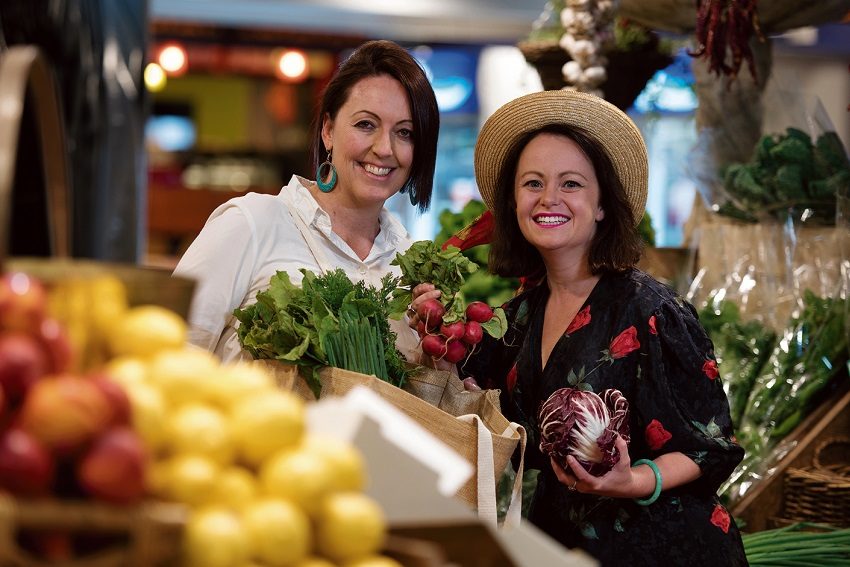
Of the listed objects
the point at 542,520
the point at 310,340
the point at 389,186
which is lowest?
the point at 542,520

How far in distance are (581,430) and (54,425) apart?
1.14m

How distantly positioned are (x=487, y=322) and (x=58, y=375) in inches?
50.8

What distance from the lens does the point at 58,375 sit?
0.94 metres

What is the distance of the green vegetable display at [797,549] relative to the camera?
2.78 meters

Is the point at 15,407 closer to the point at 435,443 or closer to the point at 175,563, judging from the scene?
the point at 175,563

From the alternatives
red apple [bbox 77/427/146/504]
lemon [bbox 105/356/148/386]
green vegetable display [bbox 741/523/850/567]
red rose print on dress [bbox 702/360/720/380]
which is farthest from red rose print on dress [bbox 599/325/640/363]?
red apple [bbox 77/427/146/504]

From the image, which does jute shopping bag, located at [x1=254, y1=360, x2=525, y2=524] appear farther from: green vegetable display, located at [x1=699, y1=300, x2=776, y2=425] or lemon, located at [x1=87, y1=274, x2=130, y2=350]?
green vegetable display, located at [x1=699, y1=300, x2=776, y2=425]

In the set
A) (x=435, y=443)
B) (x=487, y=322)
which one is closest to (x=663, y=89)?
(x=487, y=322)

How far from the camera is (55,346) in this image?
0.94 metres

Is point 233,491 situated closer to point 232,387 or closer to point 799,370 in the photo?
point 232,387

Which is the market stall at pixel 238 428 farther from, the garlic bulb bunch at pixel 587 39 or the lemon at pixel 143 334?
the garlic bulb bunch at pixel 587 39

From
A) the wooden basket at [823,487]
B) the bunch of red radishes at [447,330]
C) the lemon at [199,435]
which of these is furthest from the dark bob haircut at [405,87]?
the lemon at [199,435]

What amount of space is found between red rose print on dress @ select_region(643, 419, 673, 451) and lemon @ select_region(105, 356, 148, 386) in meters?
1.31

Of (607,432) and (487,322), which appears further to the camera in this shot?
(487,322)
